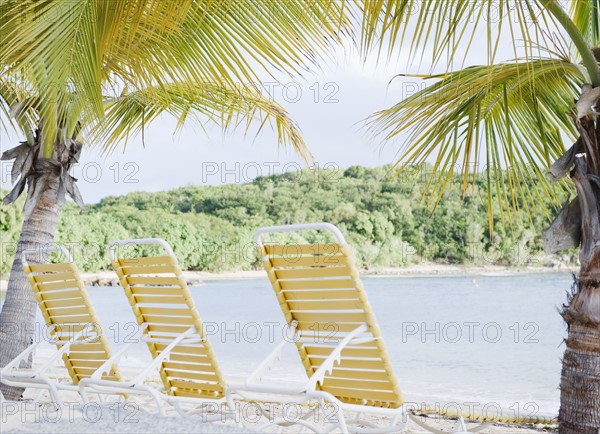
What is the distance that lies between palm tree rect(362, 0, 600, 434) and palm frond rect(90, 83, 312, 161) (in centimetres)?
166

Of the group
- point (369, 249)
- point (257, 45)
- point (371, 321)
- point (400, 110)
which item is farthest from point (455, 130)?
point (369, 249)

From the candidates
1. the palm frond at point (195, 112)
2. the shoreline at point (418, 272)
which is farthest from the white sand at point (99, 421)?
the shoreline at point (418, 272)

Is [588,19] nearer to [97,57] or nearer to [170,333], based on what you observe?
[97,57]

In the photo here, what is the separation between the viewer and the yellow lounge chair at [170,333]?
10.9ft

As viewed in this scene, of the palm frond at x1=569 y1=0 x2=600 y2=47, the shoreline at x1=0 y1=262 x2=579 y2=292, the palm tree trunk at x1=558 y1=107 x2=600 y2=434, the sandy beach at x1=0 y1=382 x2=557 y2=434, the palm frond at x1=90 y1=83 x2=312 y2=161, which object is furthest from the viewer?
the shoreline at x1=0 y1=262 x2=579 y2=292

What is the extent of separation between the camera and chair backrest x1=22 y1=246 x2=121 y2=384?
3.89 m

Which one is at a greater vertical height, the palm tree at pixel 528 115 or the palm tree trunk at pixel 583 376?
the palm tree at pixel 528 115

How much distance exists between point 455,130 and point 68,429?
2.36m

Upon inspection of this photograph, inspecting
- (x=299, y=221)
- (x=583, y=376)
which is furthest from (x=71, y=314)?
(x=299, y=221)

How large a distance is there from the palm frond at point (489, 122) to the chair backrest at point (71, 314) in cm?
173

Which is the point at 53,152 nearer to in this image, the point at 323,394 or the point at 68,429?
the point at 68,429

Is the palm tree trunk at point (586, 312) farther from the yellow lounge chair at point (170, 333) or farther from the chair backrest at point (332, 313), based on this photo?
the yellow lounge chair at point (170, 333)

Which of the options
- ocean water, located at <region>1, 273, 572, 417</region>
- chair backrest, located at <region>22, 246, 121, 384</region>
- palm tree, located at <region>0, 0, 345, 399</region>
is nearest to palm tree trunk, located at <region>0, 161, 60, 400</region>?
palm tree, located at <region>0, 0, 345, 399</region>

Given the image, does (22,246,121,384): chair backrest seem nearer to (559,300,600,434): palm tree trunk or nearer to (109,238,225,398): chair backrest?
(109,238,225,398): chair backrest
